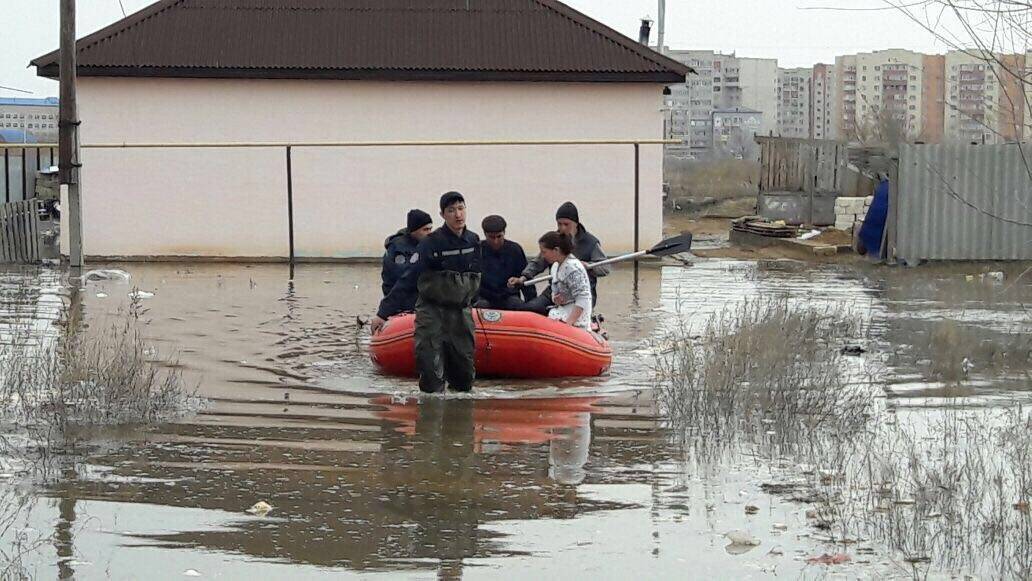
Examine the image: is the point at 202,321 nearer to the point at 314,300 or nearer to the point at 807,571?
the point at 314,300

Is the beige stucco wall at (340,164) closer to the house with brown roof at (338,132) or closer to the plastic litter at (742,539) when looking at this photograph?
the house with brown roof at (338,132)

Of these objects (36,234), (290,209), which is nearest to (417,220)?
(290,209)

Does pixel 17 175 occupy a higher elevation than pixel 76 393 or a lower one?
higher

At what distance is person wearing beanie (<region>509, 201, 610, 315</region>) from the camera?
47.0 ft

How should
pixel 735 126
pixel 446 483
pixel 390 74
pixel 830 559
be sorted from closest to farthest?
1. pixel 830 559
2. pixel 446 483
3. pixel 390 74
4. pixel 735 126

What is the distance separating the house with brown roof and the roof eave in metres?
0.03

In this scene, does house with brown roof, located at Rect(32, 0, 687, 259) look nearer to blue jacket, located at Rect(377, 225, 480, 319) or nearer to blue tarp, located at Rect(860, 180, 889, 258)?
blue tarp, located at Rect(860, 180, 889, 258)

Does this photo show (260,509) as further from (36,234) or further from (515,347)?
(36,234)

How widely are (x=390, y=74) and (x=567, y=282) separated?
1318 cm

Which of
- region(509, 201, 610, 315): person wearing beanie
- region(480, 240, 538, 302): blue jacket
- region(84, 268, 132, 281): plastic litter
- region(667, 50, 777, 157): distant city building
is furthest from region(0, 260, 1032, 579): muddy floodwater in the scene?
region(667, 50, 777, 157): distant city building

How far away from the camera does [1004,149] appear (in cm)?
2462

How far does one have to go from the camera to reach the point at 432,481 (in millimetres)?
9023

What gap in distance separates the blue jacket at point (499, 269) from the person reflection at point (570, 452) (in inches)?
118

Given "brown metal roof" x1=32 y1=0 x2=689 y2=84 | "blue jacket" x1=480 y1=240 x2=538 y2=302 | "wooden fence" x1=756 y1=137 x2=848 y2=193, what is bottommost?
"blue jacket" x1=480 y1=240 x2=538 y2=302
